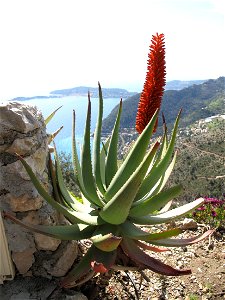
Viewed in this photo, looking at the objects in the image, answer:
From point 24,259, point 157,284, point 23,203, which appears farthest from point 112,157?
point 157,284

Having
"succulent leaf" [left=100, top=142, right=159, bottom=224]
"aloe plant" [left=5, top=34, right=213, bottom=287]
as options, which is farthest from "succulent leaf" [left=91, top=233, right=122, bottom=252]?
"succulent leaf" [left=100, top=142, right=159, bottom=224]

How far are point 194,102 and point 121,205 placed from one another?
118 metres

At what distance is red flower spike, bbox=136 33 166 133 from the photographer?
280 cm

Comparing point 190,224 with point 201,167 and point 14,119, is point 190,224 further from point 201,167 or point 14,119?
point 201,167

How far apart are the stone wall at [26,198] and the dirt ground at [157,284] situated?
0.14 metres

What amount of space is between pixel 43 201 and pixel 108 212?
0.70m

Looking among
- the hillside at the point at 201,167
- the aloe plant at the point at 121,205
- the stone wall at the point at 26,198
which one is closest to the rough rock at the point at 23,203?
the stone wall at the point at 26,198

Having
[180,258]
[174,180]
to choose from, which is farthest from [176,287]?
[174,180]

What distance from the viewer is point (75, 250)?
3.03 m

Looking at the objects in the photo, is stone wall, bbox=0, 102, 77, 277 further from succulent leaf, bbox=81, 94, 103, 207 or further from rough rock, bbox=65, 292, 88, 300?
succulent leaf, bbox=81, 94, 103, 207

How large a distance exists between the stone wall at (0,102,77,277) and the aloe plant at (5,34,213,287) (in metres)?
0.18

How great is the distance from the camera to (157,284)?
3.41 metres

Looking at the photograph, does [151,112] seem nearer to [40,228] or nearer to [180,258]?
[40,228]

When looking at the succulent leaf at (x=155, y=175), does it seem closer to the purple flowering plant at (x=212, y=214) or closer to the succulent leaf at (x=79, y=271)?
the succulent leaf at (x=79, y=271)
